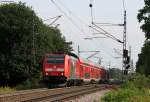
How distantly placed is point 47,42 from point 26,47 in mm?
5690

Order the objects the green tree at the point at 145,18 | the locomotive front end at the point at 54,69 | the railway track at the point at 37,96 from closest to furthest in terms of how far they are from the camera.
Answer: the railway track at the point at 37,96 < the locomotive front end at the point at 54,69 < the green tree at the point at 145,18

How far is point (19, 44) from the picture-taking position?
72438mm

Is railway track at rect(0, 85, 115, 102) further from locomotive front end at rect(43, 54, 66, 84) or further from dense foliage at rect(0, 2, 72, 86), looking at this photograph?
dense foliage at rect(0, 2, 72, 86)

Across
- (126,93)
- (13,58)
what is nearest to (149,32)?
(13,58)

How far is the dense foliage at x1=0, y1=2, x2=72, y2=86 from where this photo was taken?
70312mm

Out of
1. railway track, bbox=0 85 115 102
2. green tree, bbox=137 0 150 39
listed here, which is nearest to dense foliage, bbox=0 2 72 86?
green tree, bbox=137 0 150 39

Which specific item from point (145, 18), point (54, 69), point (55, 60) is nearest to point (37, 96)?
point (54, 69)

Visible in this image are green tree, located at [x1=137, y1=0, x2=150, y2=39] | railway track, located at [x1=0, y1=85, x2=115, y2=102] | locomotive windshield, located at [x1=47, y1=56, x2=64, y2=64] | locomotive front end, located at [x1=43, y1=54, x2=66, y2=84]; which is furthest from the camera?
green tree, located at [x1=137, y1=0, x2=150, y2=39]

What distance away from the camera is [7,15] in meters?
75.6

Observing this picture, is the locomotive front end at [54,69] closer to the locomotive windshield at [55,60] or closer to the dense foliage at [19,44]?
the locomotive windshield at [55,60]

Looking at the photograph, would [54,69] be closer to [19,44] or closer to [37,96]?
[37,96]

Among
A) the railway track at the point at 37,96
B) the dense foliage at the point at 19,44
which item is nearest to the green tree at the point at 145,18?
the dense foliage at the point at 19,44

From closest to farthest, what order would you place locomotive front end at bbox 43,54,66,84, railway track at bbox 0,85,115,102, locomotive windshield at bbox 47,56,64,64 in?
railway track at bbox 0,85,115,102, locomotive front end at bbox 43,54,66,84, locomotive windshield at bbox 47,56,64,64

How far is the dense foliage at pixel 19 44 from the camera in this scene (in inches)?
2768
